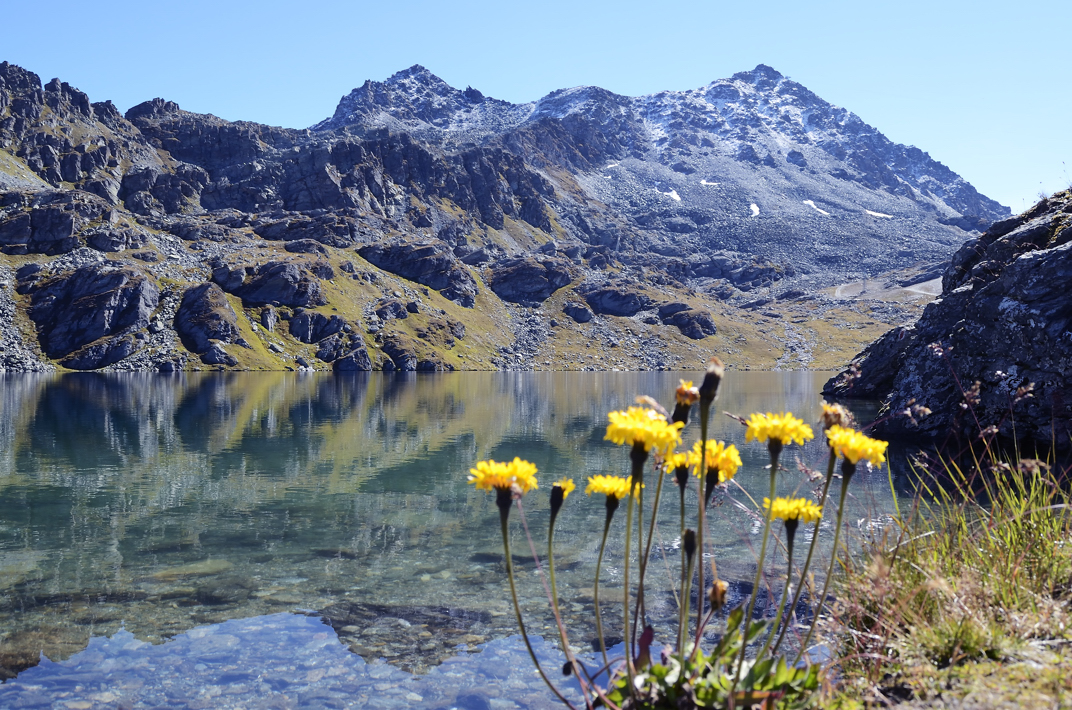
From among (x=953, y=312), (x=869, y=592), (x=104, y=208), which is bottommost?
(x=869, y=592)

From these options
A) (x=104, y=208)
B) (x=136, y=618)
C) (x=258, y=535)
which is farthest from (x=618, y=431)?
(x=104, y=208)

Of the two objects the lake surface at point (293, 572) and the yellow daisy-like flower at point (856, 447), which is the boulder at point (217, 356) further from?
the yellow daisy-like flower at point (856, 447)

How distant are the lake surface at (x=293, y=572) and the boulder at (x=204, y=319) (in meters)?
132

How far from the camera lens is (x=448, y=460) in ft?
101

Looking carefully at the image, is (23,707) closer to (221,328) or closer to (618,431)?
(618,431)

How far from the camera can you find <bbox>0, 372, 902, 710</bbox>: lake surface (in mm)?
9094

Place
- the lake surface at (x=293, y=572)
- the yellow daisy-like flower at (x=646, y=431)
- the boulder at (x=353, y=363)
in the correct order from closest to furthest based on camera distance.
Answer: the yellow daisy-like flower at (x=646, y=431), the lake surface at (x=293, y=572), the boulder at (x=353, y=363)

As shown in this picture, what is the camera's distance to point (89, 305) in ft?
500

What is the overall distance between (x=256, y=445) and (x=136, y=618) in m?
24.7

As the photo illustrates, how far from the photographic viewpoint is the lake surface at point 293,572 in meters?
9.09

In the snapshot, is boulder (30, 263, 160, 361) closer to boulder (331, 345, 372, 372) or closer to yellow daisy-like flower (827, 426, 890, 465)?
boulder (331, 345, 372, 372)

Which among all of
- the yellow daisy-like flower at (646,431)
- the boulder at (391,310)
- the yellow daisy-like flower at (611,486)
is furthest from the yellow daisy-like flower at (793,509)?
the boulder at (391,310)

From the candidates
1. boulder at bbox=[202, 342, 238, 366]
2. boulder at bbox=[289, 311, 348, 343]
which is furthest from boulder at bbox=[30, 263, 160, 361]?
boulder at bbox=[289, 311, 348, 343]

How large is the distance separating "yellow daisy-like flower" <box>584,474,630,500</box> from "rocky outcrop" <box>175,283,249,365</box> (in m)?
162
